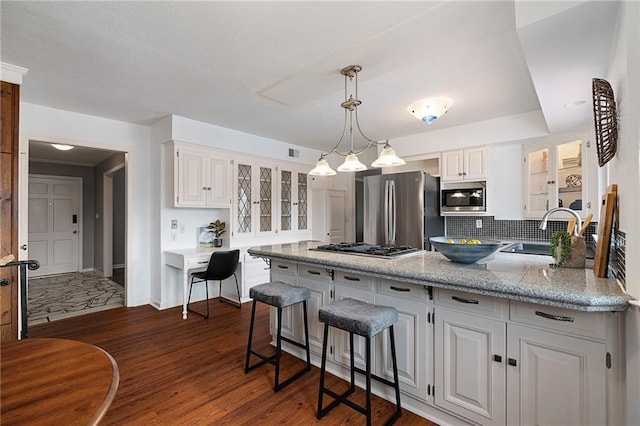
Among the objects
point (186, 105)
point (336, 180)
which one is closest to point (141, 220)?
point (186, 105)

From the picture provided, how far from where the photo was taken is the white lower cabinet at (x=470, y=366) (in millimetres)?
1609

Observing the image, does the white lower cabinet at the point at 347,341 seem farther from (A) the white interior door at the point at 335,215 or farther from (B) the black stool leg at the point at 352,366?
(A) the white interior door at the point at 335,215

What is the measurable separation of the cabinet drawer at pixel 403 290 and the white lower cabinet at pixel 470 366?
0.13 m

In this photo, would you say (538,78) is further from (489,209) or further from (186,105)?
(186,105)

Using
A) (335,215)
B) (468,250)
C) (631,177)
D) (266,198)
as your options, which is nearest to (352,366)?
(468,250)

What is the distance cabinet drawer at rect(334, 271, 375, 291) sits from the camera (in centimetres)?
215

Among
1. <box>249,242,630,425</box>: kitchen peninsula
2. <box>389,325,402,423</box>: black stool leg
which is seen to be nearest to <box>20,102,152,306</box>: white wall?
<box>249,242,630,425</box>: kitchen peninsula

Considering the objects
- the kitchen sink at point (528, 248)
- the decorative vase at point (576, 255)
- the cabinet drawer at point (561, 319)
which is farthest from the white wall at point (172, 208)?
the decorative vase at point (576, 255)

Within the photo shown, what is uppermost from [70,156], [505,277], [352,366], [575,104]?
[70,156]

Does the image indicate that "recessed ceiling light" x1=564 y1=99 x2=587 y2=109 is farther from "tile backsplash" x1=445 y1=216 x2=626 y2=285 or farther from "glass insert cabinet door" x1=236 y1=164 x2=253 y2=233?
"glass insert cabinet door" x1=236 y1=164 x2=253 y2=233

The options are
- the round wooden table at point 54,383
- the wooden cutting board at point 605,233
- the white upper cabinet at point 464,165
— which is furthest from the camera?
the white upper cabinet at point 464,165

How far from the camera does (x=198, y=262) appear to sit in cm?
387

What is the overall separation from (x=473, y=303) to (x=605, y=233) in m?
0.74

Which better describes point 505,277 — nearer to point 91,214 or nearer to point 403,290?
point 403,290
